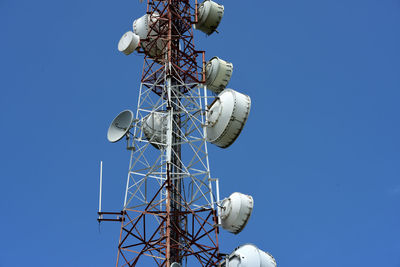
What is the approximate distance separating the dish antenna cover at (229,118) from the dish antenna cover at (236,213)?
3.92m

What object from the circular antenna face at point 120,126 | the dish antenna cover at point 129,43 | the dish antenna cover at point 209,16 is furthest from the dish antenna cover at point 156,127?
the dish antenna cover at point 209,16

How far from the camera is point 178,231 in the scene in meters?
32.7

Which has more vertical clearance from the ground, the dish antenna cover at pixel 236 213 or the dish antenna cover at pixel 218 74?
the dish antenna cover at pixel 218 74

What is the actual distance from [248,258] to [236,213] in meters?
3.01

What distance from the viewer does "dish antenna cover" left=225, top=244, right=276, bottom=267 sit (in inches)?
1251

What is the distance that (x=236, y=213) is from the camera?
111ft

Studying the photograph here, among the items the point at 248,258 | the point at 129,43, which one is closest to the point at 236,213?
the point at 248,258

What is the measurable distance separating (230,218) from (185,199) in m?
3.26

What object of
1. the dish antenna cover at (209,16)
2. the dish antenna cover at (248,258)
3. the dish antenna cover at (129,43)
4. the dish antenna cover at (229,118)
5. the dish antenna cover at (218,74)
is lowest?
the dish antenna cover at (248,258)

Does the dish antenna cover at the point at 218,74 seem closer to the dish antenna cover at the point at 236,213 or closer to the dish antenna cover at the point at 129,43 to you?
the dish antenna cover at the point at 129,43

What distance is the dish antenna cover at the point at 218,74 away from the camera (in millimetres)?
40531

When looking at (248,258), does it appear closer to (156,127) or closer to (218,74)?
(156,127)

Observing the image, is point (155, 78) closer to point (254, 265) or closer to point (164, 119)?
point (164, 119)

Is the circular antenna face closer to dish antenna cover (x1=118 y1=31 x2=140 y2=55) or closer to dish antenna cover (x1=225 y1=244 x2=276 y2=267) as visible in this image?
dish antenna cover (x1=118 y1=31 x2=140 y2=55)
